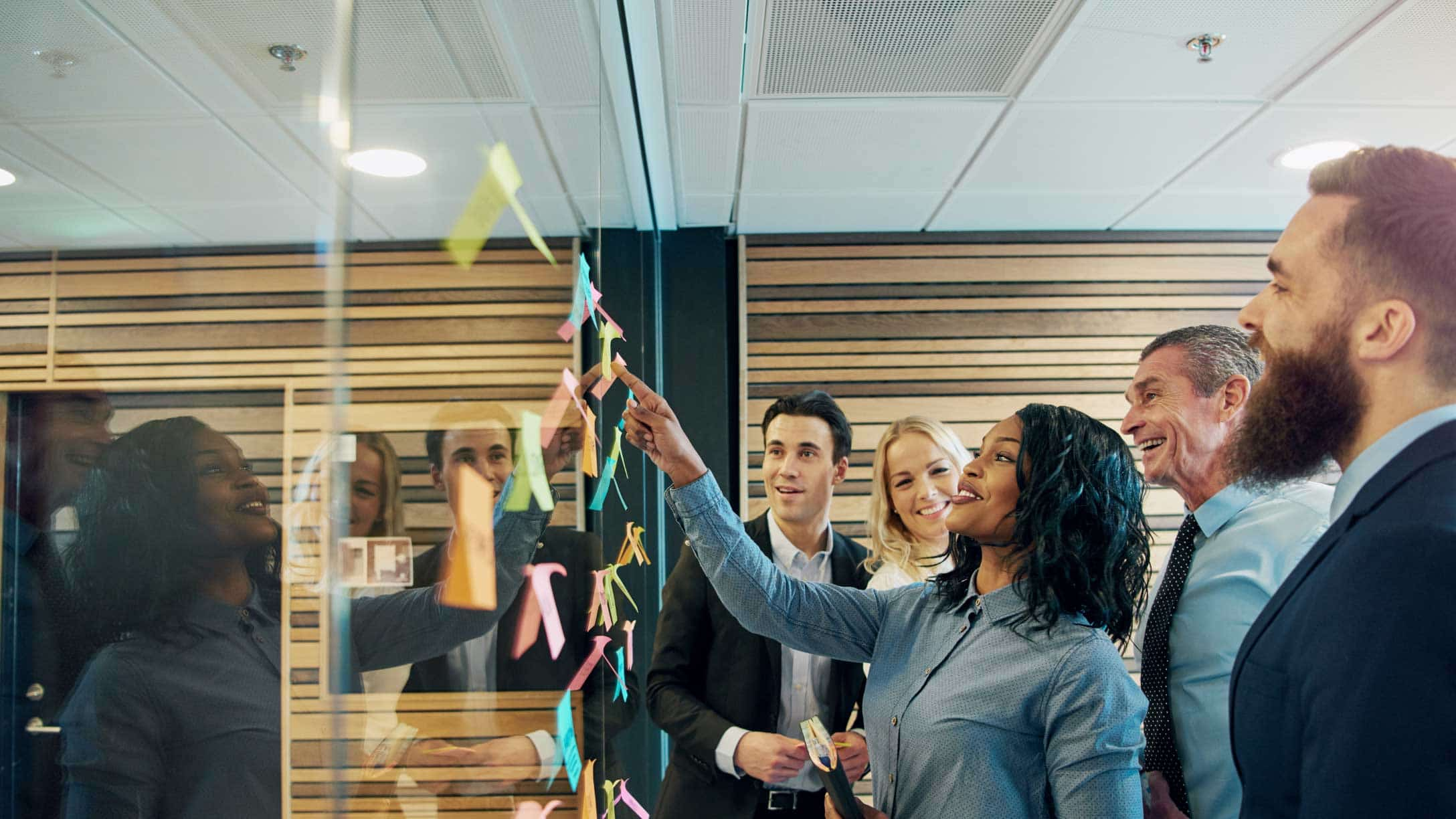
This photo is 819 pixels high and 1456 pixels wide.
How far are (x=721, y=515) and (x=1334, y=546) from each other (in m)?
1.07

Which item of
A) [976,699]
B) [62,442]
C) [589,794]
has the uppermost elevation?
[62,442]

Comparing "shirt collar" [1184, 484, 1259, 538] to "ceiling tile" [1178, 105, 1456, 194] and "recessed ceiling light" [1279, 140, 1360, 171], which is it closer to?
"ceiling tile" [1178, 105, 1456, 194]

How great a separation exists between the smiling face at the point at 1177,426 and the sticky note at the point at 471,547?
5.15 ft

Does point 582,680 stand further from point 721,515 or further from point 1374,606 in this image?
point 1374,606

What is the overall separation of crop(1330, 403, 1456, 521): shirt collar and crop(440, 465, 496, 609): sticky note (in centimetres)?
85

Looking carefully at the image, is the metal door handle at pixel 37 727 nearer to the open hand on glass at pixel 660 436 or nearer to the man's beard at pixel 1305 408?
the man's beard at pixel 1305 408

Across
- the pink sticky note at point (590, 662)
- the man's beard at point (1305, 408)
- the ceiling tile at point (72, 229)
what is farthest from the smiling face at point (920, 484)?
the ceiling tile at point (72, 229)

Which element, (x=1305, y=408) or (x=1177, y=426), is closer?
(x=1305, y=408)

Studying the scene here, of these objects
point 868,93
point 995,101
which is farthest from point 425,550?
point 995,101

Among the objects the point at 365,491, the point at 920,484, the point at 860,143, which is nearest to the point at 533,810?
the point at 365,491

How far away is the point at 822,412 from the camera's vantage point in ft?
9.06

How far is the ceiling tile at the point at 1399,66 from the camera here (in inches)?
107

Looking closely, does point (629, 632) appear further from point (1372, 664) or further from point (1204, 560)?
point (1372, 664)

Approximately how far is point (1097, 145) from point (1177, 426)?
198 centimetres
